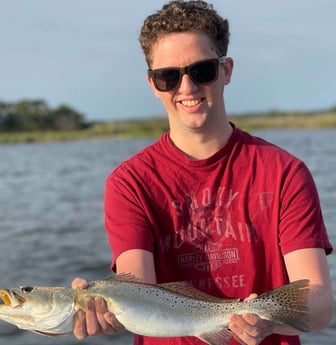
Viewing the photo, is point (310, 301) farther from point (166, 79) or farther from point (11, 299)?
point (11, 299)

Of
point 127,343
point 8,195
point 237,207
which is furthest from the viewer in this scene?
point 8,195

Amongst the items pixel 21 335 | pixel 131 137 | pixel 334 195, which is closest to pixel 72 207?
pixel 334 195

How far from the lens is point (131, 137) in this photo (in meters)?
84.9

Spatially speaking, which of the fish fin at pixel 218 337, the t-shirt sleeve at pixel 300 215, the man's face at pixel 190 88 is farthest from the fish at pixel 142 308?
the man's face at pixel 190 88

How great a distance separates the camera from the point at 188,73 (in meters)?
3.83

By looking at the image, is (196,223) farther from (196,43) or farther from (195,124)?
(196,43)

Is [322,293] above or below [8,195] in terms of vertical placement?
above

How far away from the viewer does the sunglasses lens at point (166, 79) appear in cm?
386

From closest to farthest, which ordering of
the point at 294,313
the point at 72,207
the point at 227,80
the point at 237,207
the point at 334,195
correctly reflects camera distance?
1. the point at 294,313
2. the point at 237,207
3. the point at 227,80
4. the point at 334,195
5. the point at 72,207

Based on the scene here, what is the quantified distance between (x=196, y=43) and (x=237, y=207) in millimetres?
942

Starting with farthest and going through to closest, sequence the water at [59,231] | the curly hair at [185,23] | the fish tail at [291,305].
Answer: the water at [59,231] → the curly hair at [185,23] → the fish tail at [291,305]

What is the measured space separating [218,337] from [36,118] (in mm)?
117204

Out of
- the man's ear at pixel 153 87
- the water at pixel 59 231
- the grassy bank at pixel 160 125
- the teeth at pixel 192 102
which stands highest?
the man's ear at pixel 153 87

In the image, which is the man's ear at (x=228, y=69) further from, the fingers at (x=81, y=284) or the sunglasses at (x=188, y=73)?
the fingers at (x=81, y=284)
